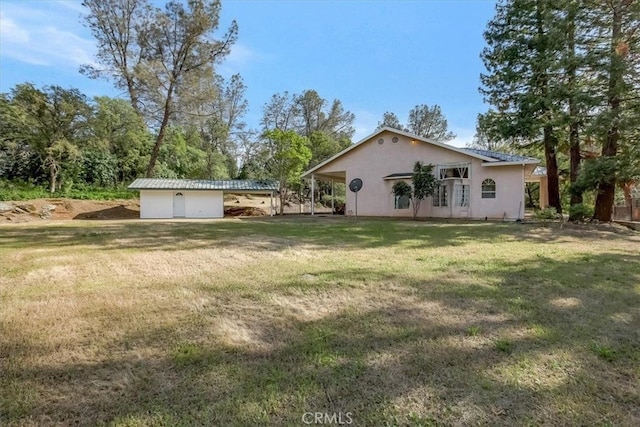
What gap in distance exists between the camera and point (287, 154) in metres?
23.2

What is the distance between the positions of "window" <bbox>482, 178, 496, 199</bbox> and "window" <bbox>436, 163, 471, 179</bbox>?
0.95m

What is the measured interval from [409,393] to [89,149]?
29132 mm

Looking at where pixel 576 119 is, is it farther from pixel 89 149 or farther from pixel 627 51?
pixel 89 149

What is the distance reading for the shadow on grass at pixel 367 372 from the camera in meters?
2.22

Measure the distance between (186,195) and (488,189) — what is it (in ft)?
58.0

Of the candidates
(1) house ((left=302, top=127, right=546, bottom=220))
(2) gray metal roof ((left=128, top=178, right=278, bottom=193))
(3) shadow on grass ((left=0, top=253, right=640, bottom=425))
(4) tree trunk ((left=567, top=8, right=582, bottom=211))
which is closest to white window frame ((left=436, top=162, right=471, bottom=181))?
(1) house ((left=302, top=127, right=546, bottom=220))

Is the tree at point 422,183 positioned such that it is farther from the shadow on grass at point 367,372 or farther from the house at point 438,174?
the shadow on grass at point 367,372

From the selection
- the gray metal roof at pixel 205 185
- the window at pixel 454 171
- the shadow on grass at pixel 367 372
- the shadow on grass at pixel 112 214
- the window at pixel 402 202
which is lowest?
the shadow on grass at pixel 367 372

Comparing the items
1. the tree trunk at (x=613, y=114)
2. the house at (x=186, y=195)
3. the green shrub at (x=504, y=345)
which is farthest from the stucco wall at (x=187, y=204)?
the green shrub at (x=504, y=345)

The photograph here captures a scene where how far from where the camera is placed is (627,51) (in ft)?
40.7

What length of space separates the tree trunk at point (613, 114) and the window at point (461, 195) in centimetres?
511

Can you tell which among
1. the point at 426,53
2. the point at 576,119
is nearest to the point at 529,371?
the point at 576,119

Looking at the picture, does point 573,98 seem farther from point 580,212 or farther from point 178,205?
point 178,205

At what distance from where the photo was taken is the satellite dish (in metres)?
20.5
